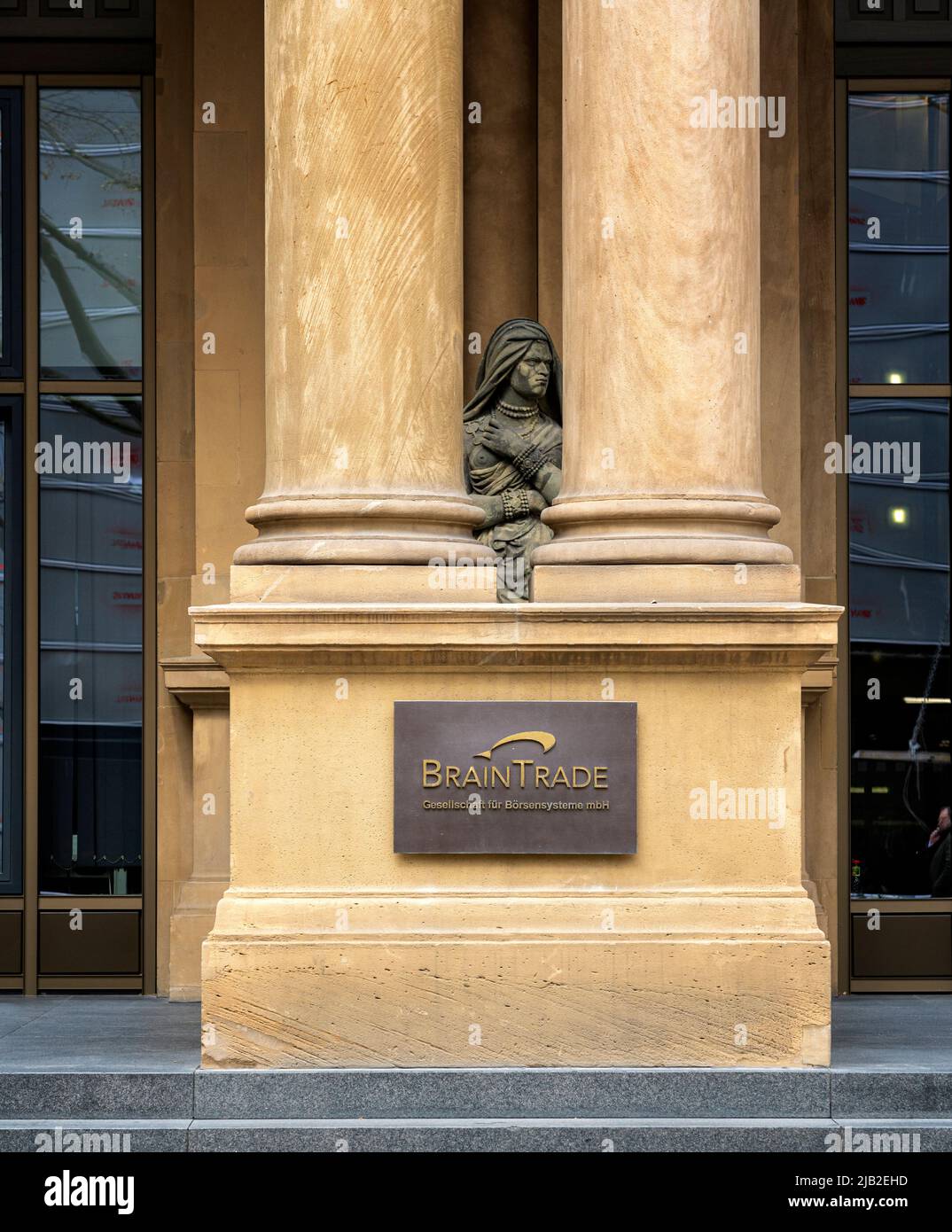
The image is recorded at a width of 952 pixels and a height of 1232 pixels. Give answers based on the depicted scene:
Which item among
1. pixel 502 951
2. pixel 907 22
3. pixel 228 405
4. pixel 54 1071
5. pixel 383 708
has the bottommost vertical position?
pixel 54 1071

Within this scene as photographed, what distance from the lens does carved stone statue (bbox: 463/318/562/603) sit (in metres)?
12.5

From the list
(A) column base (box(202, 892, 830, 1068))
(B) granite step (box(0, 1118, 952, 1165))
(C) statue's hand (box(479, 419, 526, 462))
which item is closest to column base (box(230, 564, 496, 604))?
(A) column base (box(202, 892, 830, 1068))

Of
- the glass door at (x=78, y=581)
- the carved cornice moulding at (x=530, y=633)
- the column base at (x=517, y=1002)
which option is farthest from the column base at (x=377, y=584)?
the glass door at (x=78, y=581)

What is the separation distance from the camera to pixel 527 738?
10141 millimetres

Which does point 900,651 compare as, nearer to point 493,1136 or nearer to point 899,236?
point 899,236

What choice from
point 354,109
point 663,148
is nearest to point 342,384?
point 354,109

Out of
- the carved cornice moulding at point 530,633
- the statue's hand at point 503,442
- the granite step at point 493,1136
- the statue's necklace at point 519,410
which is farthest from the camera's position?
the statue's necklace at point 519,410

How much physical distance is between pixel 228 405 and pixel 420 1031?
18.9ft

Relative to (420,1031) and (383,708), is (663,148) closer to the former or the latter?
(383,708)

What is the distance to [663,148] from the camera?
412 inches

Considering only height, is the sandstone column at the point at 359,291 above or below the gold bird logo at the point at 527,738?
above

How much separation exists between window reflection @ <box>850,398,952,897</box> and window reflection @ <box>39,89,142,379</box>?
592 cm

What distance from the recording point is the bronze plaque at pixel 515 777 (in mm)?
10078

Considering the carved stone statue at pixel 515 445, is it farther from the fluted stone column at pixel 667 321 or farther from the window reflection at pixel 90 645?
the window reflection at pixel 90 645
